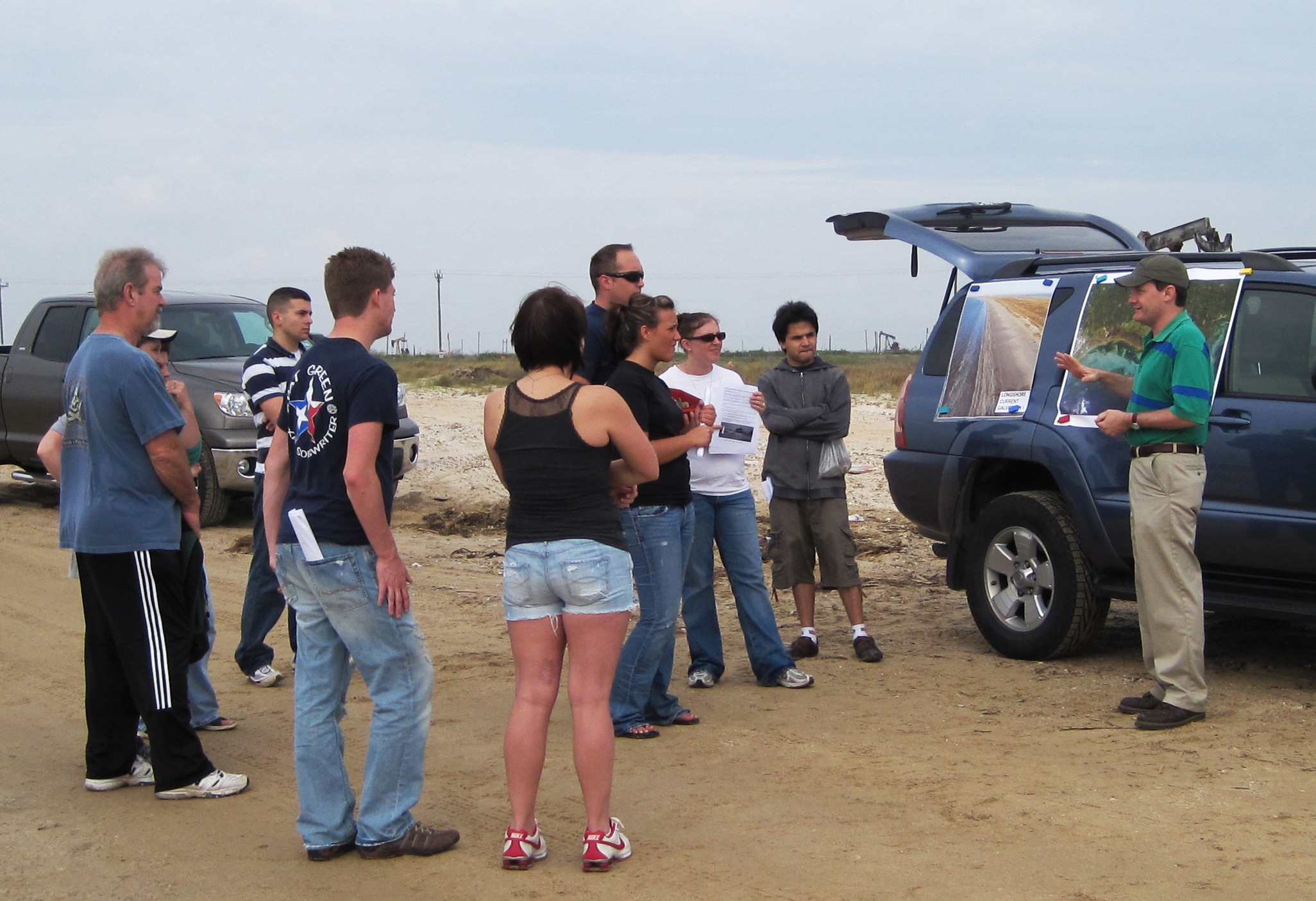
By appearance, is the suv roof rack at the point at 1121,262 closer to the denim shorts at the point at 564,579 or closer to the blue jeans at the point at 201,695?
the denim shorts at the point at 564,579

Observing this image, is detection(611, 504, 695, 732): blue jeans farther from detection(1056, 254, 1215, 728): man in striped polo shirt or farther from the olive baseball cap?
the olive baseball cap

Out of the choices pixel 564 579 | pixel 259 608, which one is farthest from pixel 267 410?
pixel 564 579

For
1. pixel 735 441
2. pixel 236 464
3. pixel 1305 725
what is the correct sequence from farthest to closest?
pixel 236 464
pixel 735 441
pixel 1305 725

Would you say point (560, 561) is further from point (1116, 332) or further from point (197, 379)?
point (197, 379)

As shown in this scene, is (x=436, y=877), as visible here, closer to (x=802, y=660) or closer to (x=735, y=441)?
(x=735, y=441)

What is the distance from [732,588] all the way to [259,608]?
2.35 m

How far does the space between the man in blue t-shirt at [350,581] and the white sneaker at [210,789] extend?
749mm

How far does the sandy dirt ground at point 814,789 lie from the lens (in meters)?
4.35

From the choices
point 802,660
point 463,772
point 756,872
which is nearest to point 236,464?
point 802,660

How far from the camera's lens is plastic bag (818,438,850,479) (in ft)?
24.0

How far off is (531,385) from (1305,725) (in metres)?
3.80

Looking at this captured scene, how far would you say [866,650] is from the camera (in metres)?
7.44

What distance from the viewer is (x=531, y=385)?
4473 mm

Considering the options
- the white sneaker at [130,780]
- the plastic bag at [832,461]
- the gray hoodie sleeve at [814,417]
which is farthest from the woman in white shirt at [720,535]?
the white sneaker at [130,780]
